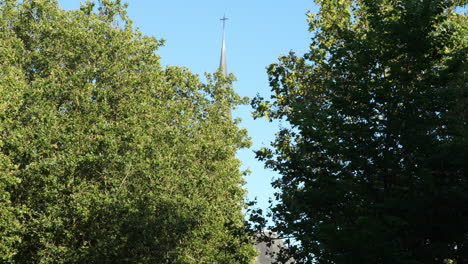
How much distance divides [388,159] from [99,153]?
1591 centimetres

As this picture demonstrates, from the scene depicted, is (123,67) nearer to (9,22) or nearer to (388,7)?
(9,22)

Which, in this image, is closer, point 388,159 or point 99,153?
point 388,159

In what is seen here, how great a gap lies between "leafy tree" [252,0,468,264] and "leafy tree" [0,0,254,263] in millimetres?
6912

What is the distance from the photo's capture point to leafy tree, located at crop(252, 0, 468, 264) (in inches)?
516

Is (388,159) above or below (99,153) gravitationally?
below

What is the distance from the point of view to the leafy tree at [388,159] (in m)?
13.1

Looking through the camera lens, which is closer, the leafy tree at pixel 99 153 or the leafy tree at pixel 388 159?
the leafy tree at pixel 388 159

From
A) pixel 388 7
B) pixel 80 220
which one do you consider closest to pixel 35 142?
pixel 80 220

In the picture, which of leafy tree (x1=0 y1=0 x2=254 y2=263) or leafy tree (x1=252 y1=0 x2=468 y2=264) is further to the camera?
leafy tree (x1=0 y1=0 x2=254 y2=263)

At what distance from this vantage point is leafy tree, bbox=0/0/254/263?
24625 mm

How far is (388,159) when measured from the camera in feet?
47.8

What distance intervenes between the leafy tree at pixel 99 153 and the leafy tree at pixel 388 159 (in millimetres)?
6912

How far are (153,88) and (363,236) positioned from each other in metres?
19.8

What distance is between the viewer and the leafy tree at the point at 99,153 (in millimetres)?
24625
